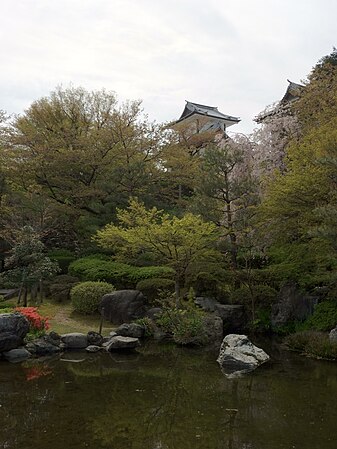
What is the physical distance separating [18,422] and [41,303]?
10.5m

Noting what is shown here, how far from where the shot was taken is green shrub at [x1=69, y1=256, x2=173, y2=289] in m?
16.2

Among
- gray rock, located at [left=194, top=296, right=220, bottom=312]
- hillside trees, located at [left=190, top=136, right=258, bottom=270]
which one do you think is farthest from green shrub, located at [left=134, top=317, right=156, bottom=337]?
hillside trees, located at [left=190, top=136, right=258, bottom=270]

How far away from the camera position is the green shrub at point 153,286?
15.4 m

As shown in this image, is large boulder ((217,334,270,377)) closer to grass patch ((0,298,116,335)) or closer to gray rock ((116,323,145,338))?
gray rock ((116,323,145,338))

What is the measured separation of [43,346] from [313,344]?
23.0ft

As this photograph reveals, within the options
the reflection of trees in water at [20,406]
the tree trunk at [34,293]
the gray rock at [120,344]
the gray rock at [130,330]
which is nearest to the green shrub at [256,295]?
the gray rock at [130,330]

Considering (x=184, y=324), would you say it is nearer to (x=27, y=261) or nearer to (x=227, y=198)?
(x=227, y=198)

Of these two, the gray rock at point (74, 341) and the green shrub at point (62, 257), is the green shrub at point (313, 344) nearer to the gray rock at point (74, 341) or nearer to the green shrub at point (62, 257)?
the gray rock at point (74, 341)

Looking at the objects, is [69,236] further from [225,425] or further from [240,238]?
[225,425]

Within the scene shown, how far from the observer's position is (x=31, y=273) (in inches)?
613

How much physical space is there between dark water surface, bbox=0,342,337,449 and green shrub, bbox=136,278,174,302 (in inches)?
175

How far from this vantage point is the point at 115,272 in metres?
17.1

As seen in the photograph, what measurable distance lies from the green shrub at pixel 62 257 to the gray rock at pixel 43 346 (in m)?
8.34

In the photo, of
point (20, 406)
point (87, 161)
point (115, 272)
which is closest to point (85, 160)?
point (87, 161)
